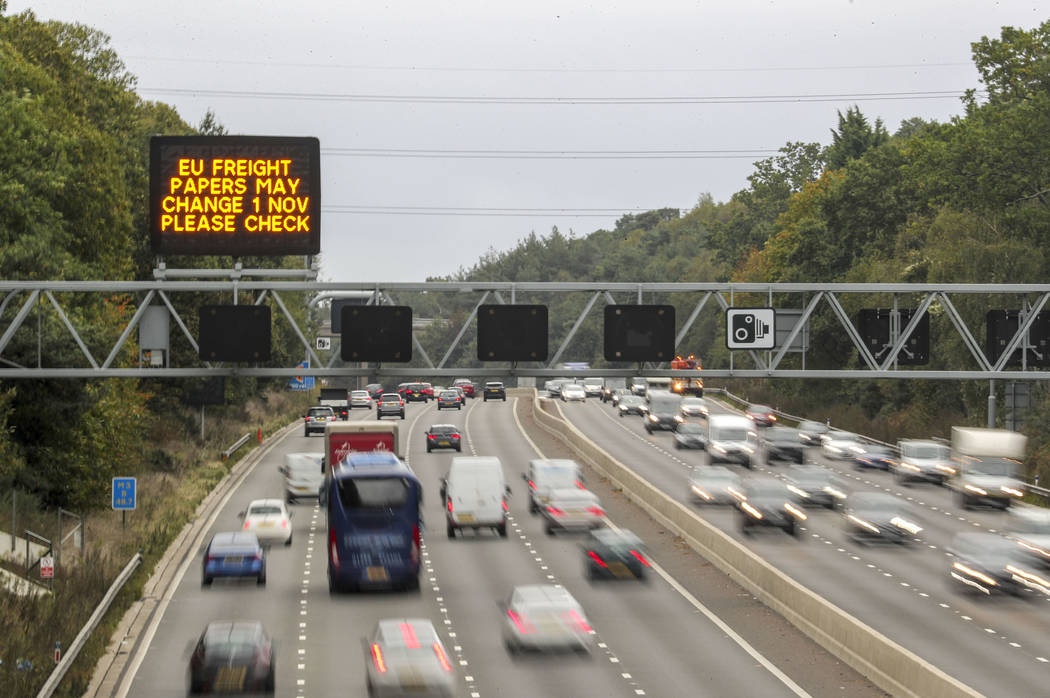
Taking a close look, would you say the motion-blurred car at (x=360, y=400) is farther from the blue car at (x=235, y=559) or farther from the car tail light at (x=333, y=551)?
the car tail light at (x=333, y=551)

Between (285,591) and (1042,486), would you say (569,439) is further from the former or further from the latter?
(285,591)

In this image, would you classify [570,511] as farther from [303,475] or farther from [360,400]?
[360,400]

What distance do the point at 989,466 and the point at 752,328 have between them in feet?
89.9

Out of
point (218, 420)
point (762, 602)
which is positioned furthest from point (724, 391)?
point (762, 602)

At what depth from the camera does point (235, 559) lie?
43.6 metres

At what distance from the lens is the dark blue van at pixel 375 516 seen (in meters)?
37.1

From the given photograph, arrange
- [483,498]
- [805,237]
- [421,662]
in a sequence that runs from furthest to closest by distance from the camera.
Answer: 1. [805,237]
2. [483,498]
3. [421,662]

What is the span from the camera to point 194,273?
35.2 metres

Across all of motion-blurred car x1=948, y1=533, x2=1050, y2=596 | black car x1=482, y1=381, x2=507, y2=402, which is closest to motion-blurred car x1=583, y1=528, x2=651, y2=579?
motion-blurred car x1=948, y1=533, x2=1050, y2=596

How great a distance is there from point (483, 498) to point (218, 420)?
173 ft

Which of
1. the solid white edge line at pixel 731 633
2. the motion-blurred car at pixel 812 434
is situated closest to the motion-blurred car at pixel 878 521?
the solid white edge line at pixel 731 633

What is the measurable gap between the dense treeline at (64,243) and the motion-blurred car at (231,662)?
925 inches

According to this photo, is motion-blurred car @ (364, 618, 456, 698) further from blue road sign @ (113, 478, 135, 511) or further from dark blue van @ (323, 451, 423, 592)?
blue road sign @ (113, 478, 135, 511)

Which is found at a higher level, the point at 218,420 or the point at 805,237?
the point at 805,237
